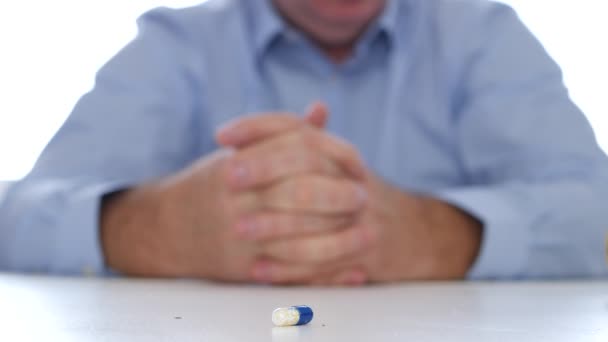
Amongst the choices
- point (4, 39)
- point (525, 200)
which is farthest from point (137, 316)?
point (4, 39)

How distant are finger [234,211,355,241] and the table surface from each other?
2.3 inches

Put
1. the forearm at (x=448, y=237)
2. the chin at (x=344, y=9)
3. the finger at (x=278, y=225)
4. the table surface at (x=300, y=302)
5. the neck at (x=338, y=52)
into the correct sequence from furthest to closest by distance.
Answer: the neck at (x=338, y=52), the chin at (x=344, y=9), the forearm at (x=448, y=237), the finger at (x=278, y=225), the table surface at (x=300, y=302)

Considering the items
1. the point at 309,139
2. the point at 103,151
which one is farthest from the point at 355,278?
the point at 103,151

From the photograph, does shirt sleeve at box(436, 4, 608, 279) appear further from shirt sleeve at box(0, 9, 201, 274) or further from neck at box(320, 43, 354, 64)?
shirt sleeve at box(0, 9, 201, 274)

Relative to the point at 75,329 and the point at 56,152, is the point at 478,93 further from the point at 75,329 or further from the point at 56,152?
the point at 75,329

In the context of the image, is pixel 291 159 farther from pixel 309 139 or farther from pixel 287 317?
pixel 287 317

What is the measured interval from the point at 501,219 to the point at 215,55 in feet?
1.90

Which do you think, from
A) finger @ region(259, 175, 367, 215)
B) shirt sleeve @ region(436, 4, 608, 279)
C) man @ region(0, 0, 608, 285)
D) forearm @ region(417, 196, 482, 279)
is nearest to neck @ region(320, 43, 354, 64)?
man @ region(0, 0, 608, 285)

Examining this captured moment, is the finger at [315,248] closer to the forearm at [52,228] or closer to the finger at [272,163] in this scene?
the finger at [272,163]

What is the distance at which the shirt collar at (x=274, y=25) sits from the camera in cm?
117

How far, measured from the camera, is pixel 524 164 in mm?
1052

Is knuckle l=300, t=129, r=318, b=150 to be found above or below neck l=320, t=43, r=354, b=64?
below

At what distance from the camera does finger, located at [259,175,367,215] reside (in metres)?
0.71

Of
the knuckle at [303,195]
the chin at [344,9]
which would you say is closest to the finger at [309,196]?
the knuckle at [303,195]
